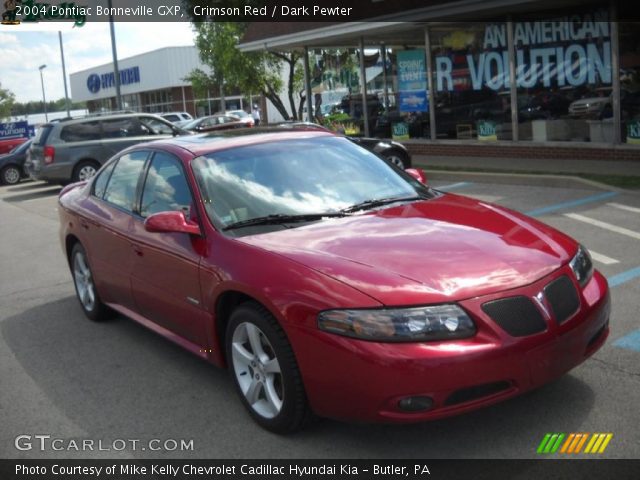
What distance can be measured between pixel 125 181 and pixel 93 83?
6561 cm

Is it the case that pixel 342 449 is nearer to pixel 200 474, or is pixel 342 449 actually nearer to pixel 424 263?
pixel 200 474

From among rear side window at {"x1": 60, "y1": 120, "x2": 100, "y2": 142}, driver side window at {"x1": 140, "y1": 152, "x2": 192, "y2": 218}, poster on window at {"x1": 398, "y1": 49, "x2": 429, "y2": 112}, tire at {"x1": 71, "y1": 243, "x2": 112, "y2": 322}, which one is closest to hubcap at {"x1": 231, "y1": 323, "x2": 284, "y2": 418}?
Result: driver side window at {"x1": 140, "y1": 152, "x2": 192, "y2": 218}

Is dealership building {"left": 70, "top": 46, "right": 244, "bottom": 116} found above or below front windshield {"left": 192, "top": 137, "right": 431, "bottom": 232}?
above

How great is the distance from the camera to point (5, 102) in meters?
88.8

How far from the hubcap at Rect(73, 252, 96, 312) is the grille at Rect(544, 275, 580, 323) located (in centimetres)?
393

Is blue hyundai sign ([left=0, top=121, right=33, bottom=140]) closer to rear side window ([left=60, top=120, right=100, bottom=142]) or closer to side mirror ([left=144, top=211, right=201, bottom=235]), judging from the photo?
rear side window ([left=60, top=120, right=100, bottom=142])

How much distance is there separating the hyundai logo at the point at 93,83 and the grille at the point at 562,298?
67.4 meters

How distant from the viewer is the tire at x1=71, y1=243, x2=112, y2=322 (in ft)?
20.2

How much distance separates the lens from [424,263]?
363 cm

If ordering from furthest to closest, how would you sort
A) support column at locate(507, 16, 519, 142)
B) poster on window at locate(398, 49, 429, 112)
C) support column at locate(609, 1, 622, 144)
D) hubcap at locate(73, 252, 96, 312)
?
poster on window at locate(398, 49, 429, 112)
support column at locate(507, 16, 519, 142)
support column at locate(609, 1, 622, 144)
hubcap at locate(73, 252, 96, 312)

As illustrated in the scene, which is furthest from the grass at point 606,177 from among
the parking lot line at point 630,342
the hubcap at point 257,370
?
the hubcap at point 257,370

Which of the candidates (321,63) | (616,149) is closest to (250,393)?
(616,149)

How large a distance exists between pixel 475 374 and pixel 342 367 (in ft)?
1.94

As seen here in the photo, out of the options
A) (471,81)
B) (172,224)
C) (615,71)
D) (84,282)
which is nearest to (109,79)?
(471,81)
